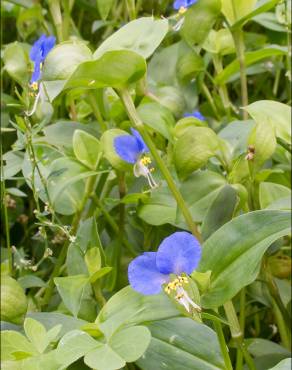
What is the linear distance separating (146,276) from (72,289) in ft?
0.53

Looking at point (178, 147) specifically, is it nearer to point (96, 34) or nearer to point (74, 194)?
point (74, 194)

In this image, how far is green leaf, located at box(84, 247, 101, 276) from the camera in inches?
32.5

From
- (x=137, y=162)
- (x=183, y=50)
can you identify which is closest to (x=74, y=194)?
(x=137, y=162)

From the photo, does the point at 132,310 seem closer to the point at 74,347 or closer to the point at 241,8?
the point at 74,347

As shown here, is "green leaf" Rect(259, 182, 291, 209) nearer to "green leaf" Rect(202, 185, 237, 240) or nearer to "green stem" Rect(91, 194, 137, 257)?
"green leaf" Rect(202, 185, 237, 240)

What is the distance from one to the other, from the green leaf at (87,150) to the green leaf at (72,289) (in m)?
0.18

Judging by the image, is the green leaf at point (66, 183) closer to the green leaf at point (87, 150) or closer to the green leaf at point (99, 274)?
the green leaf at point (87, 150)

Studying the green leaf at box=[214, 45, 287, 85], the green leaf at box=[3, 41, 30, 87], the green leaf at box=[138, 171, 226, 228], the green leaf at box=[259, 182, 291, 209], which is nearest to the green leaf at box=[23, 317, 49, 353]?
the green leaf at box=[138, 171, 226, 228]

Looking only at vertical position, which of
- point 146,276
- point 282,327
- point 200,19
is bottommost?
point 282,327

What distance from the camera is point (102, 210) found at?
101 centimetres

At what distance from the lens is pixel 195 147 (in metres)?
0.85

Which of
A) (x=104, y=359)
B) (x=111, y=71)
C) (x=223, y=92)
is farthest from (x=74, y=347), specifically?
(x=223, y=92)

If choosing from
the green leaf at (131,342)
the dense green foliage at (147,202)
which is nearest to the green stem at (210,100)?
the dense green foliage at (147,202)

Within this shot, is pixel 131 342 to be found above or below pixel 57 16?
below
